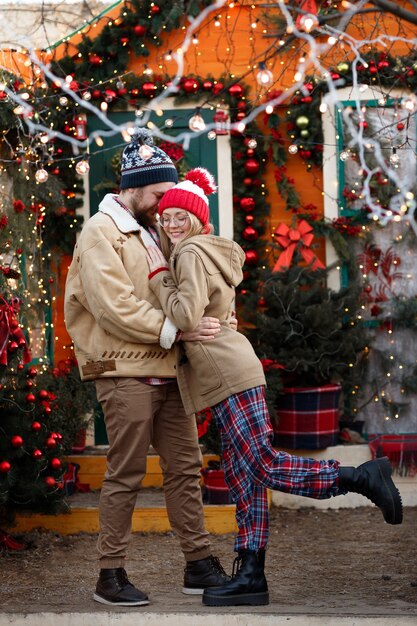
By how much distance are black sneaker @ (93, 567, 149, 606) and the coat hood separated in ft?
4.53

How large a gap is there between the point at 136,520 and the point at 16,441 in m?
1.43

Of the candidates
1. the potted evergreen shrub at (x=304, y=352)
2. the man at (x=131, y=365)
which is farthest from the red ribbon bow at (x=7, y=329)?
the potted evergreen shrub at (x=304, y=352)

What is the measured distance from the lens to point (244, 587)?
180 inches

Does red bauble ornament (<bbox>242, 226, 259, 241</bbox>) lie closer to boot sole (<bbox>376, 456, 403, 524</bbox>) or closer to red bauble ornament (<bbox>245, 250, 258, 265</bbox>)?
red bauble ornament (<bbox>245, 250, 258, 265</bbox>)

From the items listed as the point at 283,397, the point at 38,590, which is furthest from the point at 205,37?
the point at 38,590

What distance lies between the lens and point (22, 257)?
766 cm

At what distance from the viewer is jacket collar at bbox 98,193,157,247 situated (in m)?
4.67

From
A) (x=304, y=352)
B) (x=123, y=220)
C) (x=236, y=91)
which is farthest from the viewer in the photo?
(x=236, y=91)

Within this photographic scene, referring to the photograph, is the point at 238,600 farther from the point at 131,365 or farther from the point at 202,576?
the point at 131,365

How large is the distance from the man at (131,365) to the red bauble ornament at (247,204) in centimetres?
351

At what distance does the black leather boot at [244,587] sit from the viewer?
4.55 m

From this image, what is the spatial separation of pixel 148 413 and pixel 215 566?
2.72ft

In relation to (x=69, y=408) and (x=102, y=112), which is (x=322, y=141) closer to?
(x=102, y=112)

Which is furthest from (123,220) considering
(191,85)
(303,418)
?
(191,85)
